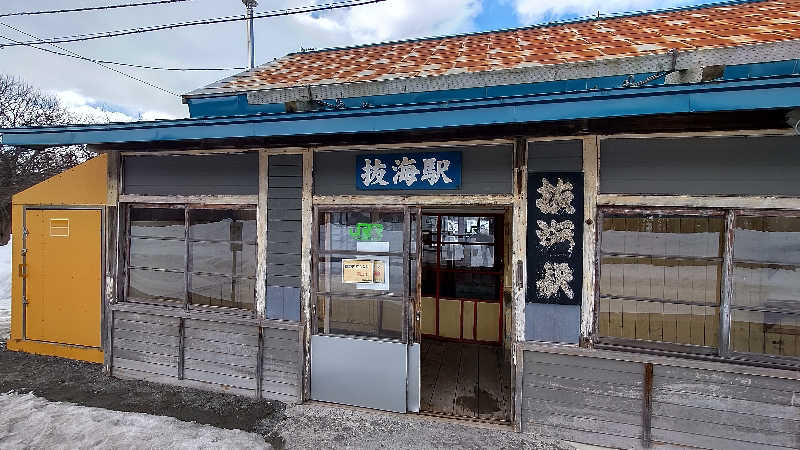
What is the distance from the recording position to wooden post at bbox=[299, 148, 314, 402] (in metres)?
4.54

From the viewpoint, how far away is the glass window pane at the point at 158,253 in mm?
5227

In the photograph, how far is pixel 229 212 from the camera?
16.3 ft

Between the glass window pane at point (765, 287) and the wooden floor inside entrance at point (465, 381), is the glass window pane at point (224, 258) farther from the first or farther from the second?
the glass window pane at point (765, 287)

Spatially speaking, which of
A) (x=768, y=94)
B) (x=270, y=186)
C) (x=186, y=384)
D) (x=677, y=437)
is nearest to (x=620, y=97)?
(x=768, y=94)

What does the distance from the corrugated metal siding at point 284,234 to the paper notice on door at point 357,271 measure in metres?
0.58

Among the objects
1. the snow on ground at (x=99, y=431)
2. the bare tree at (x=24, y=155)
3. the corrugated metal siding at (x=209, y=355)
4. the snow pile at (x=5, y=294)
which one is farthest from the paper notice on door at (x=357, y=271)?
the bare tree at (x=24, y=155)

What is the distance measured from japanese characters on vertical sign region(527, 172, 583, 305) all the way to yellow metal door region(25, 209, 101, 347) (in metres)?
5.92

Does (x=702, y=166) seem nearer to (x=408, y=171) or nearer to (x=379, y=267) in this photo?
(x=408, y=171)

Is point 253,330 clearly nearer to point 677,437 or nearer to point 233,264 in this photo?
point 233,264

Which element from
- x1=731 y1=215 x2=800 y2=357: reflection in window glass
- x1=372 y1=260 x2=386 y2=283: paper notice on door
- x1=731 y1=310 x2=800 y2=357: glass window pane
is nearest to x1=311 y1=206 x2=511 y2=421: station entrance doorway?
x1=372 y1=260 x2=386 y2=283: paper notice on door

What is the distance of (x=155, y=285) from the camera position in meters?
5.39

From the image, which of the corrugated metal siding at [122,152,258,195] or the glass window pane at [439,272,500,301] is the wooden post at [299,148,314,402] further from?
the glass window pane at [439,272,500,301]

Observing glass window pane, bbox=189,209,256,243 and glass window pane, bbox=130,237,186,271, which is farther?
glass window pane, bbox=130,237,186,271

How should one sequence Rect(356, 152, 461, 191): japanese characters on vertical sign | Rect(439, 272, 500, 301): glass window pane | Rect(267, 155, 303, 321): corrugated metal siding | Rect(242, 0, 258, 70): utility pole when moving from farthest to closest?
Rect(242, 0, 258, 70): utility pole, Rect(439, 272, 500, 301): glass window pane, Rect(267, 155, 303, 321): corrugated metal siding, Rect(356, 152, 461, 191): japanese characters on vertical sign
